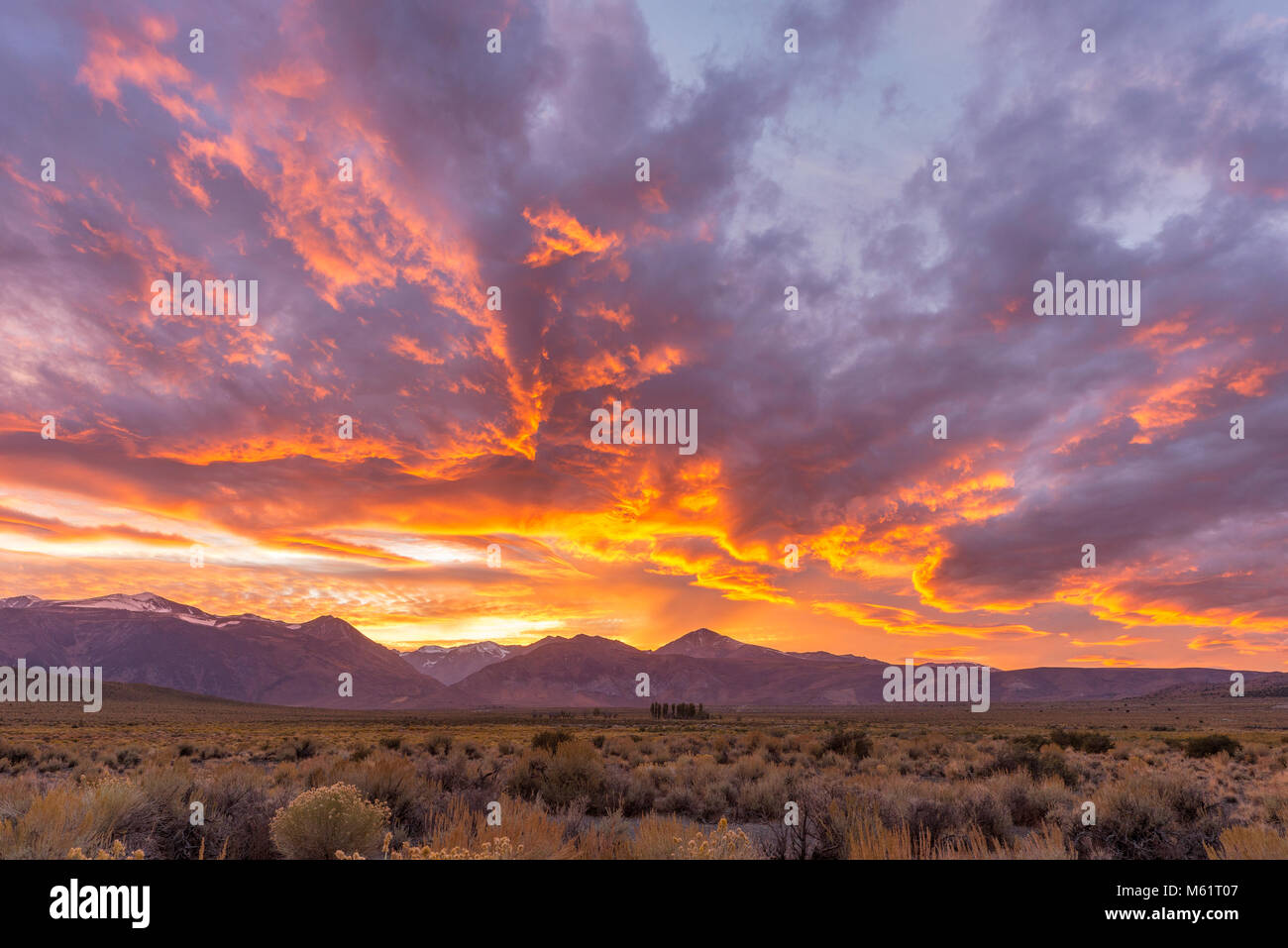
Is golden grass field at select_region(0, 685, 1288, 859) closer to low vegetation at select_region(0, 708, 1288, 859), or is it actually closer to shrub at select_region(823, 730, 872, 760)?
low vegetation at select_region(0, 708, 1288, 859)

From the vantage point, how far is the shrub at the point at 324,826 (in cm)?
798

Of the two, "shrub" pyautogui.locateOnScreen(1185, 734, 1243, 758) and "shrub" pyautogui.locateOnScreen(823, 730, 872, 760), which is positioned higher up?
"shrub" pyautogui.locateOnScreen(823, 730, 872, 760)

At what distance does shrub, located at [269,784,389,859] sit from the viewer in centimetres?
798

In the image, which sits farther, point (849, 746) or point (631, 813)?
point (849, 746)

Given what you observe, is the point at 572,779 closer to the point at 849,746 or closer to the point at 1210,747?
the point at 849,746

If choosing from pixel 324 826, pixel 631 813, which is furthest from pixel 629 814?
pixel 324 826

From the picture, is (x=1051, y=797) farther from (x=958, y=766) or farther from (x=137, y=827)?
(x=137, y=827)

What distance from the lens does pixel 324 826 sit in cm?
811

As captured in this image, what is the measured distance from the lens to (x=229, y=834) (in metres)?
9.01

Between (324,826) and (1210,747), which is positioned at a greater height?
(324,826)

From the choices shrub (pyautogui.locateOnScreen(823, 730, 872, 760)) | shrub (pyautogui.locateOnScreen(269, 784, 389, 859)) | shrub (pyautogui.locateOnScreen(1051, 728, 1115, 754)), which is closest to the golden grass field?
shrub (pyautogui.locateOnScreen(269, 784, 389, 859))

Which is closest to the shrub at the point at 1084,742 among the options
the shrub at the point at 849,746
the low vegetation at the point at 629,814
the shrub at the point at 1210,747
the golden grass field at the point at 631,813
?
the shrub at the point at 1210,747
